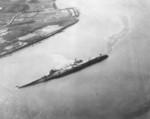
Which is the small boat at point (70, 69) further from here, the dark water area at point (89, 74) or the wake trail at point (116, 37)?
the wake trail at point (116, 37)

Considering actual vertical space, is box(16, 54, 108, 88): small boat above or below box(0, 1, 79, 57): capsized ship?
below

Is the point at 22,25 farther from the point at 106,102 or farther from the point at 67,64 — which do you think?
the point at 106,102

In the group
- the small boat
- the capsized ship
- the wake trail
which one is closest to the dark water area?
the wake trail

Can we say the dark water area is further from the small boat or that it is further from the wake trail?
the small boat

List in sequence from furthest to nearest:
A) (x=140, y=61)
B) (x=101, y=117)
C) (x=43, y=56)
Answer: (x=43, y=56), (x=140, y=61), (x=101, y=117)

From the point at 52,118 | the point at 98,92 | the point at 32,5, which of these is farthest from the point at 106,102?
the point at 32,5

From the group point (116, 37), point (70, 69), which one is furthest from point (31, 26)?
point (116, 37)
